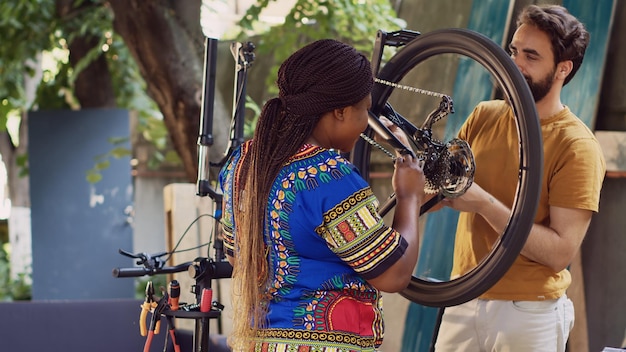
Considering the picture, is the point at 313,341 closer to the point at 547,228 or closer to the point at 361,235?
the point at 361,235

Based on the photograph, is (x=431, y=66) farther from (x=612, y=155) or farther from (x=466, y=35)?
(x=466, y=35)

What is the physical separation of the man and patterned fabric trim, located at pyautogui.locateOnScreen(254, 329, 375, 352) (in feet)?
1.51

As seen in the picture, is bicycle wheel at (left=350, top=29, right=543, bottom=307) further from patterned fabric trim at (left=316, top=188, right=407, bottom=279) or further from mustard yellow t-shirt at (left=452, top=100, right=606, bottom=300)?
patterned fabric trim at (left=316, top=188, right=407, bottom=279)

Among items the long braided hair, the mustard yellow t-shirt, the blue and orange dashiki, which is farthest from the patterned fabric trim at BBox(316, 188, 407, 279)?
the mustard yellow t-shirt

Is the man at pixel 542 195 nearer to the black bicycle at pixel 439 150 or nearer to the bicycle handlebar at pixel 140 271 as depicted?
the black bicycle at pixel 439 150

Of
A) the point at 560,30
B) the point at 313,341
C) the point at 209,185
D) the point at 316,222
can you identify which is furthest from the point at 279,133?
the point at 209,185

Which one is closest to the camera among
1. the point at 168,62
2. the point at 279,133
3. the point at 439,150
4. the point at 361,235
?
the point at 361,235

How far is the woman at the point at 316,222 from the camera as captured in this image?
1.62m

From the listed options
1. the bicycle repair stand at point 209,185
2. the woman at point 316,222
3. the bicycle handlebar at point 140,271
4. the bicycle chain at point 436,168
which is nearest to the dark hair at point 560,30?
the bicycle chain at point 436,168

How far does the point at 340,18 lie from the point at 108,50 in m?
2.28

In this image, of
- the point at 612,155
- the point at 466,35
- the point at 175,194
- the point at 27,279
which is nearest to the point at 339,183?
the point at 466,35

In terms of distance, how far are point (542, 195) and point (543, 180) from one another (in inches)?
1.6

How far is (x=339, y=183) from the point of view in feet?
5.31

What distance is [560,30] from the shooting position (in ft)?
6.77
